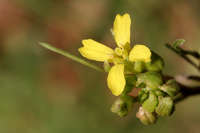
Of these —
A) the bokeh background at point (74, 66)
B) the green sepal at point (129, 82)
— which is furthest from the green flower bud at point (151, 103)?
the bokeh background at point (74, 66)

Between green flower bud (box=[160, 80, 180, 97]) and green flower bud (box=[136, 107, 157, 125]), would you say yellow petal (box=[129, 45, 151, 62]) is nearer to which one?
green flower bud (box=[160, 80, 180, 97])

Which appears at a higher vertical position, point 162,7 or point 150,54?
point 150,54

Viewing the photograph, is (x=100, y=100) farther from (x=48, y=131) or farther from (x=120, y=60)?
(x=120, y=60)

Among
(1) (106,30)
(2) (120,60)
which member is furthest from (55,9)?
(2) (120,60)

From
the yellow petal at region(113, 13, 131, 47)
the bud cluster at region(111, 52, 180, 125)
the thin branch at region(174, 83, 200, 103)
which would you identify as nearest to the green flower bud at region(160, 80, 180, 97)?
the bud cluster at region(111, 52, 180, 125)

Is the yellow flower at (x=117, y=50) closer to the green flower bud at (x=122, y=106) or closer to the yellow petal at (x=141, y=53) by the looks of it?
the yellow petal at (x=141, y=53)
